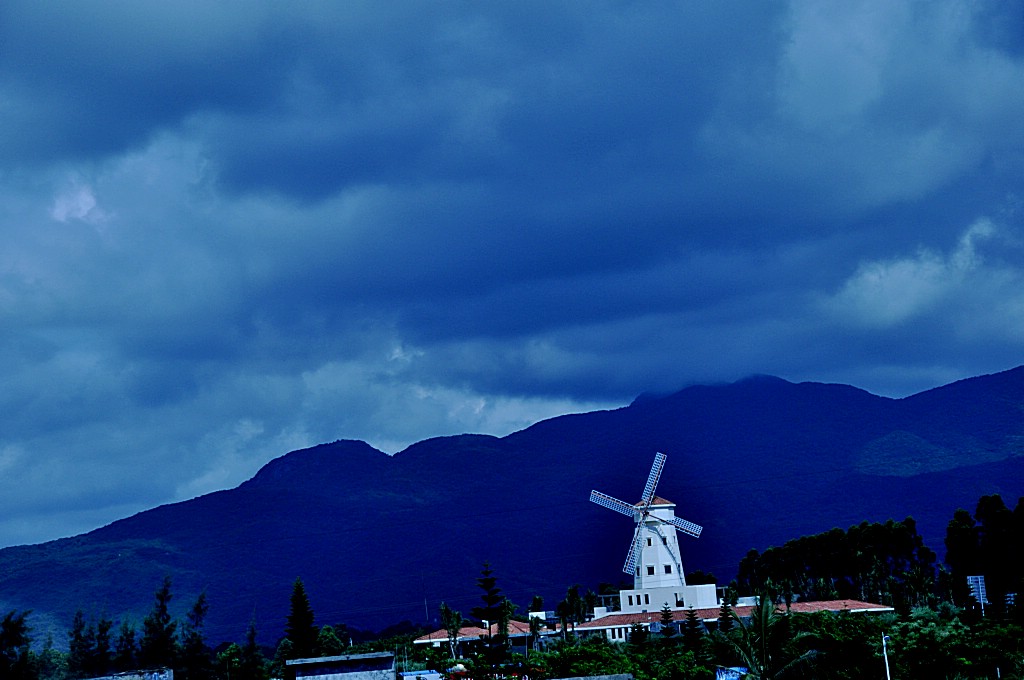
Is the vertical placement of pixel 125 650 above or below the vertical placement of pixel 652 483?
below

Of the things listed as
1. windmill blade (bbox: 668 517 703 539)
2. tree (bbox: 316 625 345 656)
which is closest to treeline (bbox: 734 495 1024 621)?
windmill blade (bbox: 668 517 703 539)

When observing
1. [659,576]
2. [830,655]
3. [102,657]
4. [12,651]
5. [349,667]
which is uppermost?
[659,576]

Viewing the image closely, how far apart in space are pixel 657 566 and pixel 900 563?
31.1 meters

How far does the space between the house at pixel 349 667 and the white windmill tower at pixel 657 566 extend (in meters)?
99.3

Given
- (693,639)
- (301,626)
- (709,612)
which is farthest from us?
(709,612)

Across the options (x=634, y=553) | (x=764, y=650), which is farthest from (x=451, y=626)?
(x=764, y=650)

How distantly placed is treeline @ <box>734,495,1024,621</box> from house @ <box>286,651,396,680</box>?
254 ft

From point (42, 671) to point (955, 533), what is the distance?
3696 inches

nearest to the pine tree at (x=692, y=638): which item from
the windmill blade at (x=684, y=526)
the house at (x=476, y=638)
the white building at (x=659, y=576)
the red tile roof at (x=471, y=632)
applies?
the white building at (x=659, y=576)

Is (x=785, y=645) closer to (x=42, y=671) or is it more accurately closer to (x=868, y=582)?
(x=42, y=671)

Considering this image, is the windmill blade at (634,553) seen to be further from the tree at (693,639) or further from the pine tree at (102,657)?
the pine tree at (102,657)

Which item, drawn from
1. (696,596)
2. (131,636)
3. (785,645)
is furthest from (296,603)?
(785,645)

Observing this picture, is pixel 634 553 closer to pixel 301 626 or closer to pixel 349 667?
pixel 301 626

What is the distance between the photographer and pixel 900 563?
156125 mm
